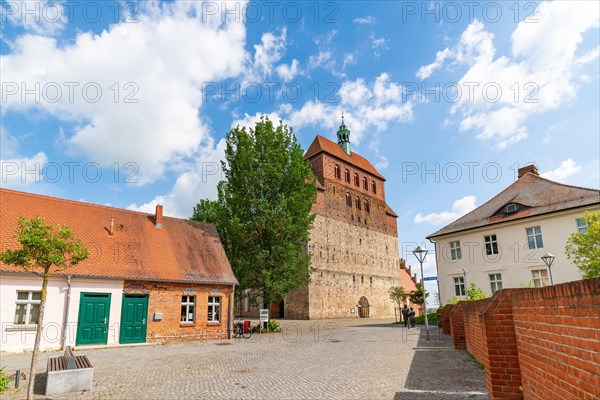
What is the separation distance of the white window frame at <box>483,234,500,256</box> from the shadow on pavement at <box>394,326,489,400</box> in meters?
15.8

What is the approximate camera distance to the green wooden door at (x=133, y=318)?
16.8 meters

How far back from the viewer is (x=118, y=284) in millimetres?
17000

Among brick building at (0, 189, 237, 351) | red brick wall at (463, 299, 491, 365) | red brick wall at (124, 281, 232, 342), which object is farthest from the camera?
red brick wall at (124, 281, 232, 342)

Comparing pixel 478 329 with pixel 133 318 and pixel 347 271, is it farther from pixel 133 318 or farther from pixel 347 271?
pixel 347 271

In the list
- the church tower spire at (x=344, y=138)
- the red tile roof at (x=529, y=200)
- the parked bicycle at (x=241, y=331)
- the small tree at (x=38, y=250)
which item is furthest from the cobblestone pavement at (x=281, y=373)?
the church tower spire at (x=344, y=138)

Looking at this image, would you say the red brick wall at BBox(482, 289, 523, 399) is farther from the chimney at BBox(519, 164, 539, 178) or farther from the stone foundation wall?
the stone foundation wall

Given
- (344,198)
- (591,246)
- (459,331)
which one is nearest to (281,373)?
(459,331)

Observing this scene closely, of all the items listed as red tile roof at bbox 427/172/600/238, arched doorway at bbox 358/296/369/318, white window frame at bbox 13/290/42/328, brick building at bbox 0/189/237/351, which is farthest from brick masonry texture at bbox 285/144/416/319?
white window frame at bbox 13/290/42/328

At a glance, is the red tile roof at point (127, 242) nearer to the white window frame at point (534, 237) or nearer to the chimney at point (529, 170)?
the white window frame at point (534, 237)

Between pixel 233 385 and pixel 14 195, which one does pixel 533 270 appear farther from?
pixel 14 195

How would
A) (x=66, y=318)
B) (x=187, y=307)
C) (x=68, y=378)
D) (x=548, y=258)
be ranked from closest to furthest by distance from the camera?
(x=68, y=378) < (x=66, y=318) < (x=187, y=307) < (x=548, y=258)

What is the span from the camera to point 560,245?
22.8m

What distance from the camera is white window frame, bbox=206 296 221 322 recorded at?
19.8m

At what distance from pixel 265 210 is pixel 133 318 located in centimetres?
1064
